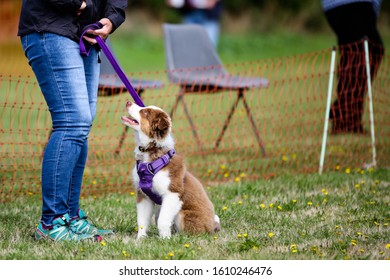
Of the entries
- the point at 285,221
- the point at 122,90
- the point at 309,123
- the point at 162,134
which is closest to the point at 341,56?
the point at 309,123

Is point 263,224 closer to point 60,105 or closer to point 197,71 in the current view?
point 60,105

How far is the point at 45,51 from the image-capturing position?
12.6ft

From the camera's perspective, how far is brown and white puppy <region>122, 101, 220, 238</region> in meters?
4.12

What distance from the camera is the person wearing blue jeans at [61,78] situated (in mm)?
3826

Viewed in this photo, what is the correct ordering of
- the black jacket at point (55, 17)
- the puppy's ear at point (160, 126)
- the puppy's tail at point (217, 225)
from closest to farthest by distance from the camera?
the black jacket at point (55, 17) → the puppy's ear at point (160, 126) → the puppy's tail at point (217, 225)

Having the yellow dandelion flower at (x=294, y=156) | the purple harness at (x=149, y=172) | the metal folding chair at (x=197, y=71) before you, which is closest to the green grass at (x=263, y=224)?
the purple harness at (x=149, y=172)

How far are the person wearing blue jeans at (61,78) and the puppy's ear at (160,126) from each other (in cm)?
41

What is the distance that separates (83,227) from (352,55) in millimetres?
4088

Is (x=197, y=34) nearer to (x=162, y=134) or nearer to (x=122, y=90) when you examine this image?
(x=122, y=90)

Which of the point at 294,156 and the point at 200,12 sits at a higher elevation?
the point at 200,12

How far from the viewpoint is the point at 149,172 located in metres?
4.13

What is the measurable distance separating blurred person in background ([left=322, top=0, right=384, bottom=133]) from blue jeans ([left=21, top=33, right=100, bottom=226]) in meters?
3.89

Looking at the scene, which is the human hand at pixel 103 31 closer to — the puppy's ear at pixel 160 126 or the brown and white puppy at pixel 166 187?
the brown and white puppy at pixel 166 187

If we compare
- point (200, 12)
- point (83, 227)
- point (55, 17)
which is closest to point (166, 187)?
point (83, 227)
